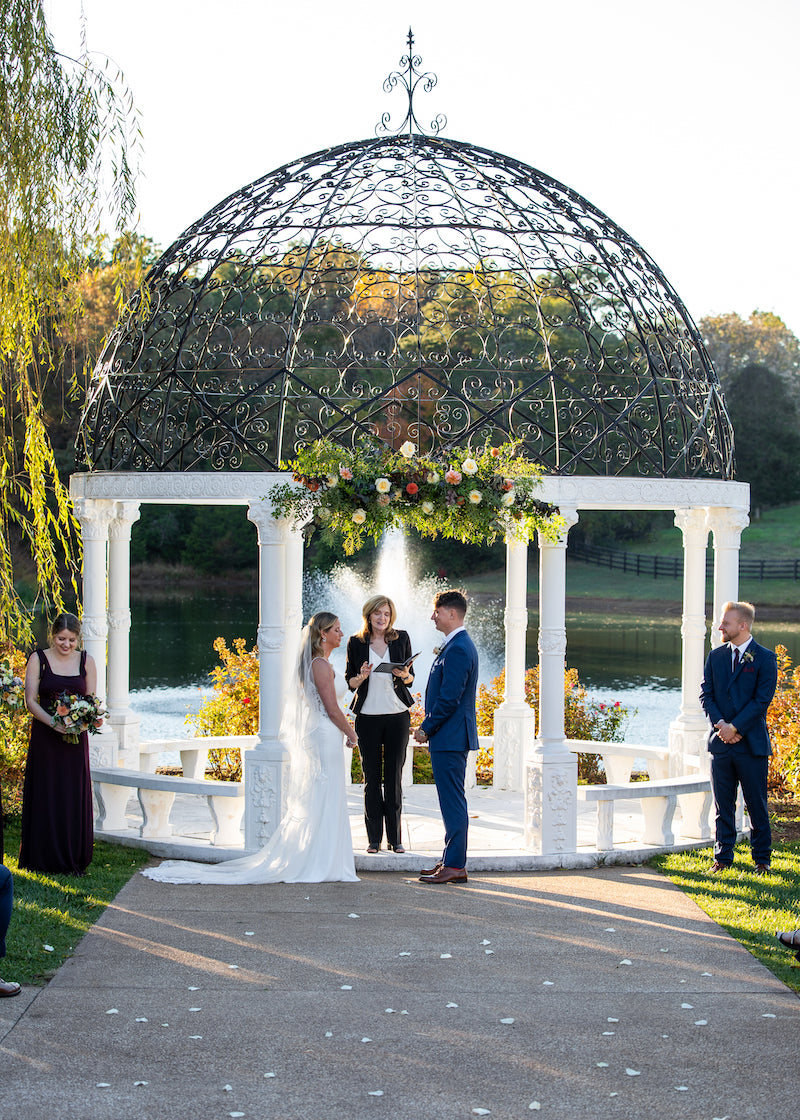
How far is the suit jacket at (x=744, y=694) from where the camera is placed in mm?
7832

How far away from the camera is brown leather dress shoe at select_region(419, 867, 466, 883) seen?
302 inches

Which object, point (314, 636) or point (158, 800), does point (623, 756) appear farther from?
point (158, 800)

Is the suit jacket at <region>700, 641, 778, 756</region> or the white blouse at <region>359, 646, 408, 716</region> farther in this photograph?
the white blouse at <region>359, 646, 408, 716</region>

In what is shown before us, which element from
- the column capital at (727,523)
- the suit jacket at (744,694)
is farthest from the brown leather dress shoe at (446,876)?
the column capital at (727,523)

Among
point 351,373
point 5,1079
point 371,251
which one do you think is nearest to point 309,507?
point 371,251

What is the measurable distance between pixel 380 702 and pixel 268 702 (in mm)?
852

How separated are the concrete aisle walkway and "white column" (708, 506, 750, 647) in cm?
248

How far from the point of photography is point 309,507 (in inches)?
319

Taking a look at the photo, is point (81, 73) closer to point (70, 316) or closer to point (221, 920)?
point (70, 316)

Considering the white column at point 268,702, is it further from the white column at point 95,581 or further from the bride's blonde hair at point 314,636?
the white column at point 95,581

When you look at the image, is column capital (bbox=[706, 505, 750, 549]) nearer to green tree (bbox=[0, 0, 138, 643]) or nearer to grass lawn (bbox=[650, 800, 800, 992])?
grass lawn (bbox=[650, 800, 800, 992])

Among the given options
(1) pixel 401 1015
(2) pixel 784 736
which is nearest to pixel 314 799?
(1) pixel 401 1015

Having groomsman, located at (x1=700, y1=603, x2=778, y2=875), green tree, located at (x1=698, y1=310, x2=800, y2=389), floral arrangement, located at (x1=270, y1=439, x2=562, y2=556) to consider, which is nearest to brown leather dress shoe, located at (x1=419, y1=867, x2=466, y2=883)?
groomsman, located at (x1=700, y1=603, x2=778, y2=875)

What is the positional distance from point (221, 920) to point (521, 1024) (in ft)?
7.11
